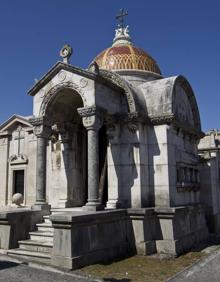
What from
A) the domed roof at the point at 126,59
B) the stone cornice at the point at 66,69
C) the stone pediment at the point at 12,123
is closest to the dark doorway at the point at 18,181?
the stone pediment at the point at 12,123

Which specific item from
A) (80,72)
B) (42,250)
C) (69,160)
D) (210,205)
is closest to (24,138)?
(69,160)

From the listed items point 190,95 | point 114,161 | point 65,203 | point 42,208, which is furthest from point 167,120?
point 42,208

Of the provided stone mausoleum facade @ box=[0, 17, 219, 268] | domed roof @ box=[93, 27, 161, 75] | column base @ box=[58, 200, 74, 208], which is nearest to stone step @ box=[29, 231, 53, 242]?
stone mausoleum facade @ box=[0, 17, 219, 268]

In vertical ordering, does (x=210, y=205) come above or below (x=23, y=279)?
above

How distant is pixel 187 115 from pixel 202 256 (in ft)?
19.9

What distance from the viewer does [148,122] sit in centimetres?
Answer: 1226

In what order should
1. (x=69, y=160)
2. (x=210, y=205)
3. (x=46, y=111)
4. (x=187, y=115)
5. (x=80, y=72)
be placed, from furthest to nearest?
(x=210, y=205) → (x=187, y=115) → (x=69, y=160) → (x=46, y=111) → (x=80, y=72)

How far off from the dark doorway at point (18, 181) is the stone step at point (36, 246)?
19.3ft

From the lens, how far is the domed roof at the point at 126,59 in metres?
16.8

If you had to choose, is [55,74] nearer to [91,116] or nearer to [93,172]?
[91,116]

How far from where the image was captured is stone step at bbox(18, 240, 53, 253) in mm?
9367

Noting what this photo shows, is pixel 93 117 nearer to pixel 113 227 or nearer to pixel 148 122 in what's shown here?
pixel 148 122

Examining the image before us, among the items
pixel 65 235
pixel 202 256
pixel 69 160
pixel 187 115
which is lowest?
pixel 202 256

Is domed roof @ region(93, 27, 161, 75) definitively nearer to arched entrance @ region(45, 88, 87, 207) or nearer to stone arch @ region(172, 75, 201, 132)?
stone arch @ region(172, 75, 201, 132)
